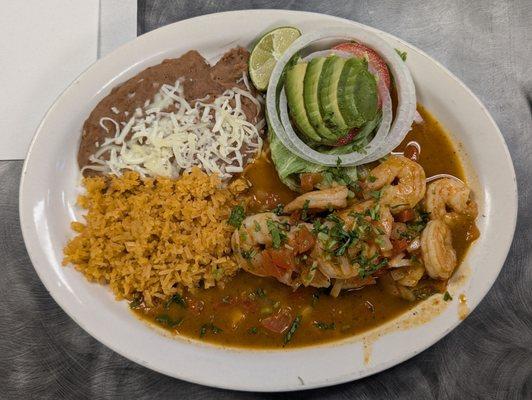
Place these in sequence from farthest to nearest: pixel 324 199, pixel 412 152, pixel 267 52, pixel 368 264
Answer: pixel 412 152, pixel 267 52, pixel 324 199, pixel 368 264

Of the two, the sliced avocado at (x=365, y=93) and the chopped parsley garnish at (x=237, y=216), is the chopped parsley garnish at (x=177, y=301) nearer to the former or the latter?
the chopped parsley garnish at (x=237, y=216)

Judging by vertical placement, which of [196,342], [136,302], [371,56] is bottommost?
[196,342]

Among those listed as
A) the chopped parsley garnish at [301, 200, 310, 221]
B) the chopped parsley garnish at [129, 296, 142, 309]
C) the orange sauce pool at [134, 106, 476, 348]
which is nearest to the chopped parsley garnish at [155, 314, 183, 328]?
the orange sauce pool at [134, 106, 476, 348]

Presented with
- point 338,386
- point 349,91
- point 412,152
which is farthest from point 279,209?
point 338,386

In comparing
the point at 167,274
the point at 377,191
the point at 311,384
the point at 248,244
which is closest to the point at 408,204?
the point at 377,191

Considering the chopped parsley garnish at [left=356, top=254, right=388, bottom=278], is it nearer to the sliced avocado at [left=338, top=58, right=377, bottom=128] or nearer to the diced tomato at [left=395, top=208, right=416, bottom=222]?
the diced tomato at [left=395, top=208, right=416, bottom=222]

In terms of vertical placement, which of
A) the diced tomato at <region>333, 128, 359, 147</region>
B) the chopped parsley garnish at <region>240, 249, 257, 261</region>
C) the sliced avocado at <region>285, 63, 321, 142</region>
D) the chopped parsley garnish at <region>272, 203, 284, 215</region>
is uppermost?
the sliced avocado at <region>285, 63, 321, 142</region>

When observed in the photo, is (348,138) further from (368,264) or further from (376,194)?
(368,264)
